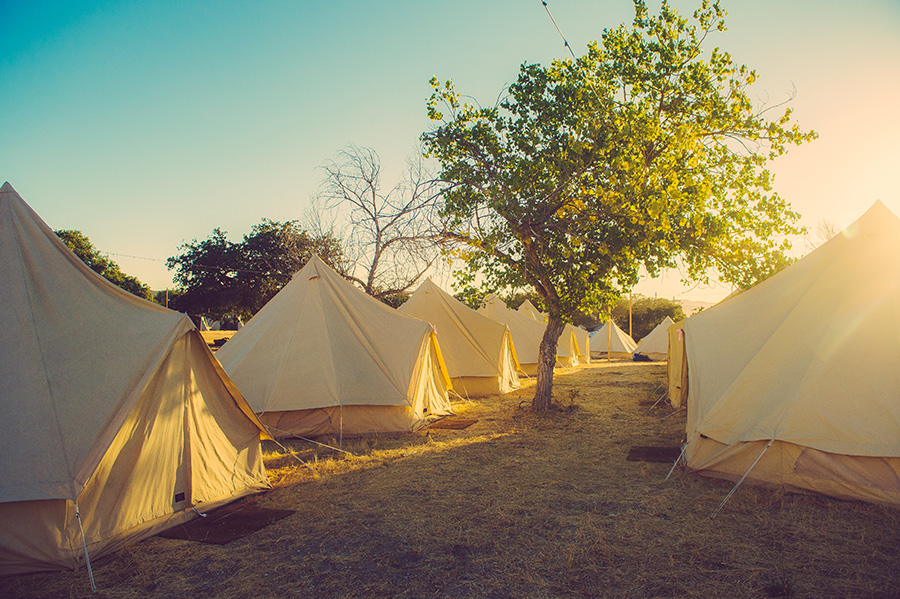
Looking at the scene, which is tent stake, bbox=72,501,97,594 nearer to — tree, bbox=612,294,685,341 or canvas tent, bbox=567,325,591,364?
canvas tent, bbox=567,325,591,364

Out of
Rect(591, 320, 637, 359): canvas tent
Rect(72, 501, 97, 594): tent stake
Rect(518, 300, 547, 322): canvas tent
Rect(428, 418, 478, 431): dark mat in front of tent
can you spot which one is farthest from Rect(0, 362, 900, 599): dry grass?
Rect(591, 320, 637, 359): canvas tent

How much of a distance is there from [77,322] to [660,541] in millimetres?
5340

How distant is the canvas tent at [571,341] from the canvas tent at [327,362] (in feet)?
45.8

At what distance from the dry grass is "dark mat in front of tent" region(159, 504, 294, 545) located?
0.41 ft

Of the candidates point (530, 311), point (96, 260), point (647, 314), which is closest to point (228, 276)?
point (96, 260)

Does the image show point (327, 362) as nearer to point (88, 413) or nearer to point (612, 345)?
point (88, 413)

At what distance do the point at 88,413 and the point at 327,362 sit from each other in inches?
169

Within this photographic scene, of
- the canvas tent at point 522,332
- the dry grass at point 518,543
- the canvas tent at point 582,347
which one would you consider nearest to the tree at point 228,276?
the canvas tent at point 522,332

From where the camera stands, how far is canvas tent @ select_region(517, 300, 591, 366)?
2353cm

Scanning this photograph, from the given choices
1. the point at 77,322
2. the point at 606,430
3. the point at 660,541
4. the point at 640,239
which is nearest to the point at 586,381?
the point at 606,430

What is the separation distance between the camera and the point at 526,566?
386cm

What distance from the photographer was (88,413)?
426cm

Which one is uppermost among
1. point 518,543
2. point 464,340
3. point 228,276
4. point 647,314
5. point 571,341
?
point 228,276

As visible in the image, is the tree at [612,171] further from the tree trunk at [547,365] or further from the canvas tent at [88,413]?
the canvas tent at [88,413]
